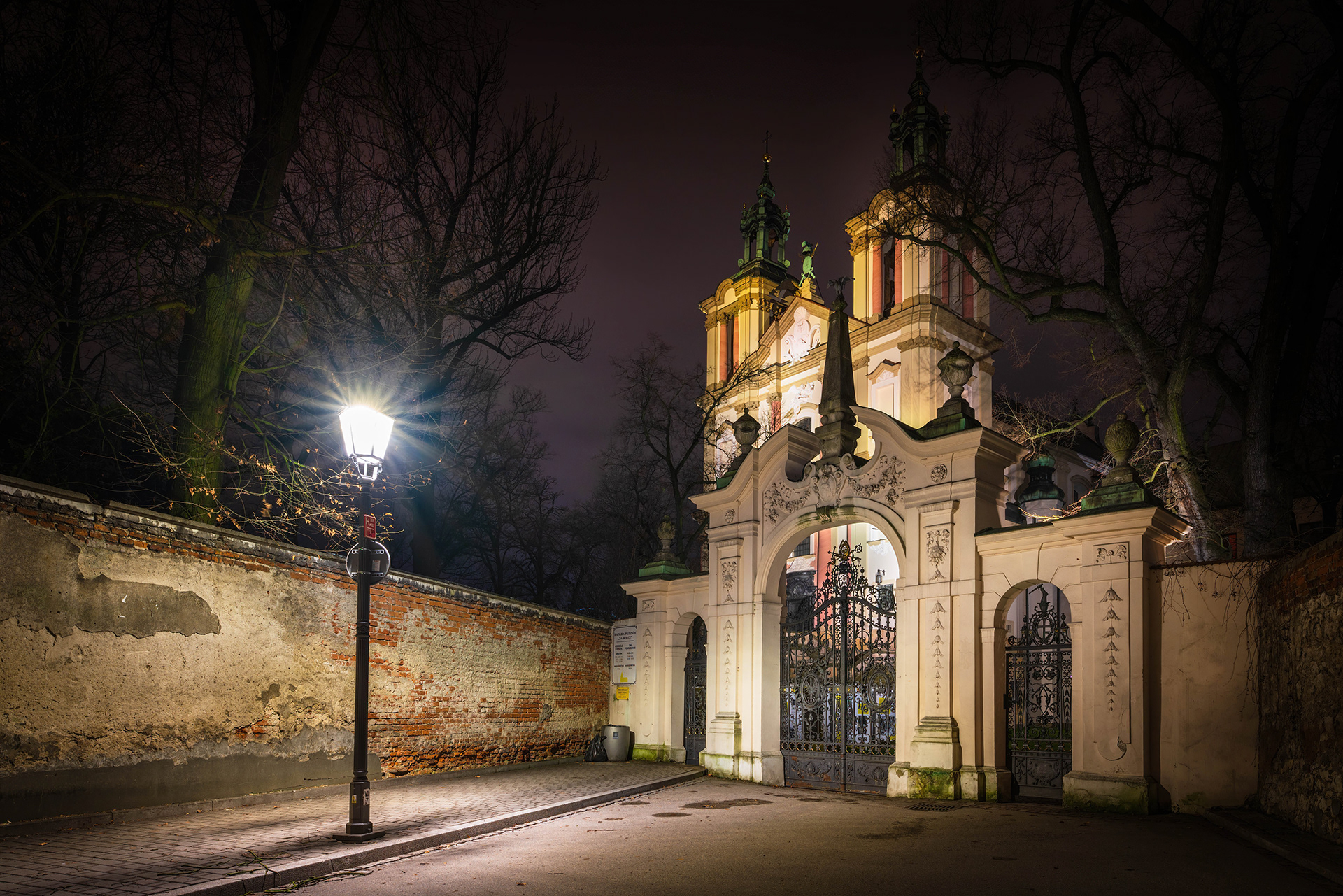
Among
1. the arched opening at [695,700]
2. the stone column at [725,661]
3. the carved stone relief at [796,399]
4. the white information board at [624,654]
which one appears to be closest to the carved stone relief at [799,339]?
the carved stone relief at [796,399]

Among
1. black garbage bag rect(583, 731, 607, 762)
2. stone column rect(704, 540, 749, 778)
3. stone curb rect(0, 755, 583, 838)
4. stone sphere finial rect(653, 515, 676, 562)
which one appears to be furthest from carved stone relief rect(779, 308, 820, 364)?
stone curb rect(0, 755, 583, 838)

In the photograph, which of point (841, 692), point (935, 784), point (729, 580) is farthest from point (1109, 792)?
point (729, 580)

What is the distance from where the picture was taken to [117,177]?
30.2ft

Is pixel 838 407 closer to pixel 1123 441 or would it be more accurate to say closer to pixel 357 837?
pixel 1123 441

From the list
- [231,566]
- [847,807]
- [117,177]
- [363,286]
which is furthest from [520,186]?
[847,807]

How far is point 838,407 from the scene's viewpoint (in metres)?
13.6

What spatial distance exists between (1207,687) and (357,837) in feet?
29.7

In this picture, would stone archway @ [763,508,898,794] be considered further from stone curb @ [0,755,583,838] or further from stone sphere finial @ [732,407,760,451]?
stone curb @ [0,755,583,838]

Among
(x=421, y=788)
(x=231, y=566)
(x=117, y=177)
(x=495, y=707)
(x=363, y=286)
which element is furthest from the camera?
(x=495, y=707)

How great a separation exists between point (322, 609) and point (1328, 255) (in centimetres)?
1401

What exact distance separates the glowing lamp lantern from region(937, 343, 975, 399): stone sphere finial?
7.44 m

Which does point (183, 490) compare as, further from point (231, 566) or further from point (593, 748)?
point (593, 748)

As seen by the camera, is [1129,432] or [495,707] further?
[495,707]

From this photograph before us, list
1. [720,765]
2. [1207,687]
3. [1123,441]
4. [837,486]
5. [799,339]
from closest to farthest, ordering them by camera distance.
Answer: [1207,687], [1123,441], [837,486], [720,765], [799,339]
